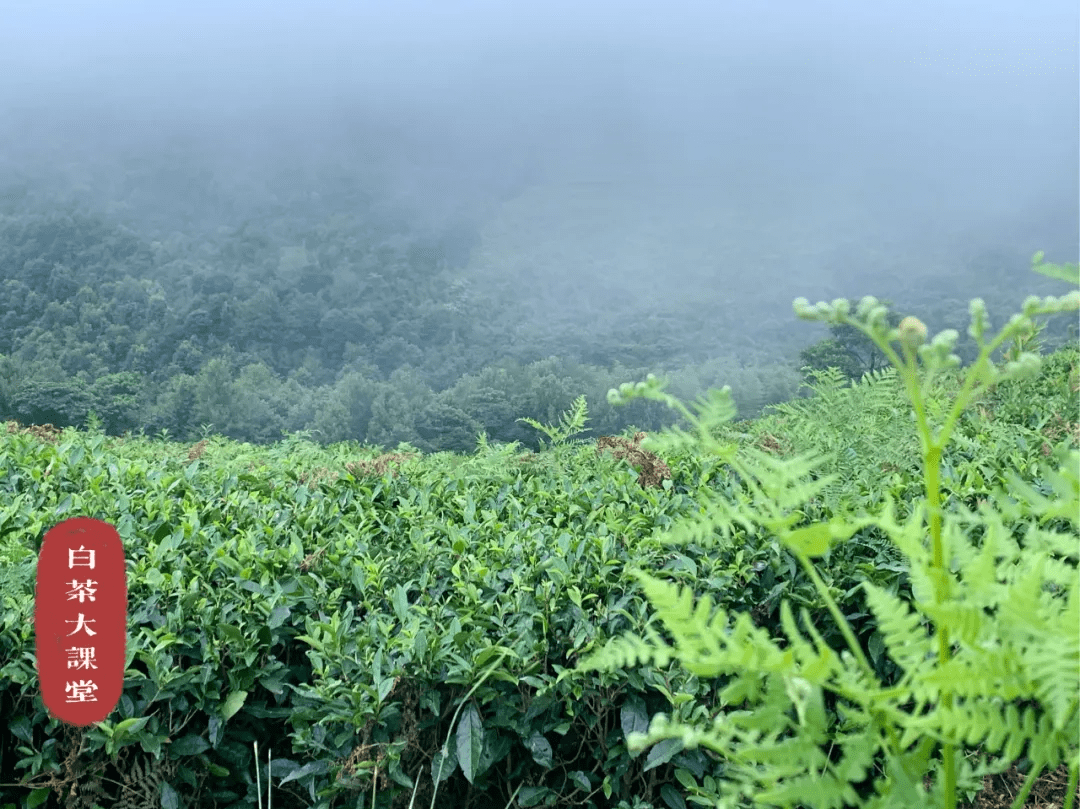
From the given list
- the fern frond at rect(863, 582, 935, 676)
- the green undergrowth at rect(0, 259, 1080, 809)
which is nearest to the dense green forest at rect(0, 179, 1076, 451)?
the green undergrowth at rect(0, 259, 1080, 809)

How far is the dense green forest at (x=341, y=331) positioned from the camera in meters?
7.15

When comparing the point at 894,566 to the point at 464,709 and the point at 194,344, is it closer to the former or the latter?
the point at 464,709

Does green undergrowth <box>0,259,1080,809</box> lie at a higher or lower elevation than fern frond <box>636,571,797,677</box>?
lower

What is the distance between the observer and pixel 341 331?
388 inches

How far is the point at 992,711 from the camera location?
49cm

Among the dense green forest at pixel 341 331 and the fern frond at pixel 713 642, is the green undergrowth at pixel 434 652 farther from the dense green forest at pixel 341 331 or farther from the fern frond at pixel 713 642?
the dense green forest at pixel 341 331

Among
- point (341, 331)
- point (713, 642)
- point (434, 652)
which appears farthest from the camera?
point (341, 331)

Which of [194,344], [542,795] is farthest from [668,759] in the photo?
[194,344]

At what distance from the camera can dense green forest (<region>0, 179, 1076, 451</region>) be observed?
7.15 metres

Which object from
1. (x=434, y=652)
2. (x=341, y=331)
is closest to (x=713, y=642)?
(x=434, y=652)

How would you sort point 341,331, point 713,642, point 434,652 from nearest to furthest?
point 713,642, point 434,652, point 341,331

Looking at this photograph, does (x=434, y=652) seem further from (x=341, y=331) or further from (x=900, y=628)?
(x=341, y=331)

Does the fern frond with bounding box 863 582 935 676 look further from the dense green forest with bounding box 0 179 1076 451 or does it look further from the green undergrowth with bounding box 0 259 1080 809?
the dense green forest with bounding box 0 179 1076 451

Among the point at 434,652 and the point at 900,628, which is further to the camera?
the point at 434,652
